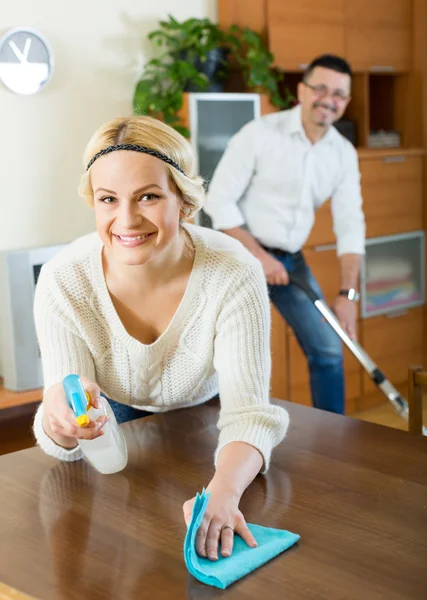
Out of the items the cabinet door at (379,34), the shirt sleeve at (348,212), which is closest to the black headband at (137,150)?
the shirt sleeve at (348,212)

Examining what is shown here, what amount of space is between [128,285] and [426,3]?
345cm

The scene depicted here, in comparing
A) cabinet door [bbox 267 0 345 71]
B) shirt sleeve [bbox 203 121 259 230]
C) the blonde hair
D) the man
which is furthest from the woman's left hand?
cabinet door [bbox 267 0 345 71]

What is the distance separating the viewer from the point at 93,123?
12.2 feet

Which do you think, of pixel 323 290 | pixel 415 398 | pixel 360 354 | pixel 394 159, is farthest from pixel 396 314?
pixel 415 398

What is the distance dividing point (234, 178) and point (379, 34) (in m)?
1.57

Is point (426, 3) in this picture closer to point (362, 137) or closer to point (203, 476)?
point (362, 137)

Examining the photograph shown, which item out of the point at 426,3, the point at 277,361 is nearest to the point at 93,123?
the point at 277,361

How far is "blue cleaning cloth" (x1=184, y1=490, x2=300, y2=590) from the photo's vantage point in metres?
1.19

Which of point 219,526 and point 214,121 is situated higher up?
point 214,121

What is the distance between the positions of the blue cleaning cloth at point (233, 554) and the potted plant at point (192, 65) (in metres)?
2.63

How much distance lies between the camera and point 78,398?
1440 millimetres

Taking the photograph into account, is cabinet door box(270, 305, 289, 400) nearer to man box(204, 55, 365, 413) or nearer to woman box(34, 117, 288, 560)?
man box(204, 55, 365, 413)

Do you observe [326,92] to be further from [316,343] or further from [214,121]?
[316,343]

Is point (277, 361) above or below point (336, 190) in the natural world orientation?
below
